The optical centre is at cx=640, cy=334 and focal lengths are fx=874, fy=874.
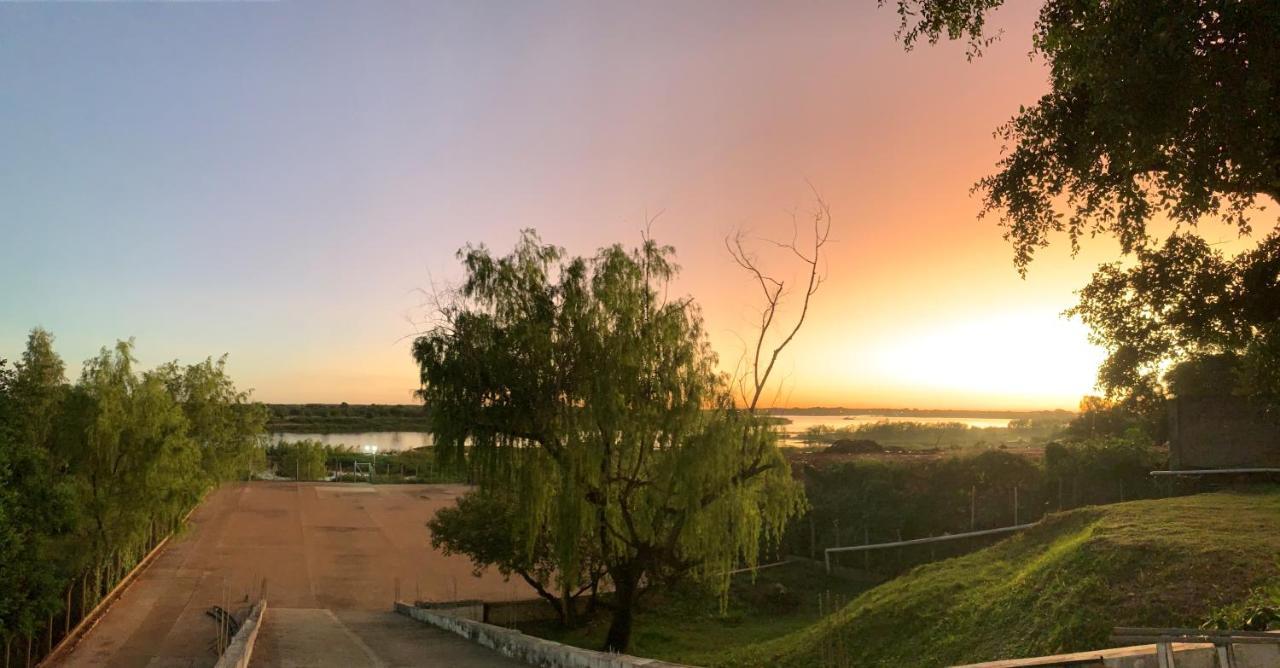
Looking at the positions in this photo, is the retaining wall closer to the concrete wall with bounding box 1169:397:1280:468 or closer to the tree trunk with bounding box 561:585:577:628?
the tree trunk with bounding box 561:585:577:628

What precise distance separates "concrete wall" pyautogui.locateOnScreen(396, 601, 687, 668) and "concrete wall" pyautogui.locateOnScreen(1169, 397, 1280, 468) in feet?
58.8

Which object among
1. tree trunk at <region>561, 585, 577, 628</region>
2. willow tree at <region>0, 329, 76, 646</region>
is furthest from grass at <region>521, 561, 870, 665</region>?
willow tree at <region>0, 329, 76, 646</region>

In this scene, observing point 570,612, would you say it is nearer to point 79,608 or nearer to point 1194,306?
point 79,608

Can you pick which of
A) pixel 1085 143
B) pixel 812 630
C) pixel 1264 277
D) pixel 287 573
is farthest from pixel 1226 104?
pixel 287 573

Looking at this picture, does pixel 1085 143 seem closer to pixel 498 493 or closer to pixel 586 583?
pixel 498 493

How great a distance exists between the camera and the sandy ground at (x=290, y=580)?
1931 cm

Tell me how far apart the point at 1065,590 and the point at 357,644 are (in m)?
12.2

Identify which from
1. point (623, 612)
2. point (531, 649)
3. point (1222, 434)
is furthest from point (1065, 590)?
point (1222, 434)

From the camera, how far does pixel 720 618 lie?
22.5 metres

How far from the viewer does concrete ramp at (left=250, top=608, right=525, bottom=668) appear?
46.8 feet

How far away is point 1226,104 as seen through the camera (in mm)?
7867

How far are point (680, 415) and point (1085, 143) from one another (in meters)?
9.05

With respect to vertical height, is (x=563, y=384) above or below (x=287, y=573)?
above

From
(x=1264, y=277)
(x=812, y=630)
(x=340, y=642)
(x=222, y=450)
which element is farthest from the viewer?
(x=222, y=450)
